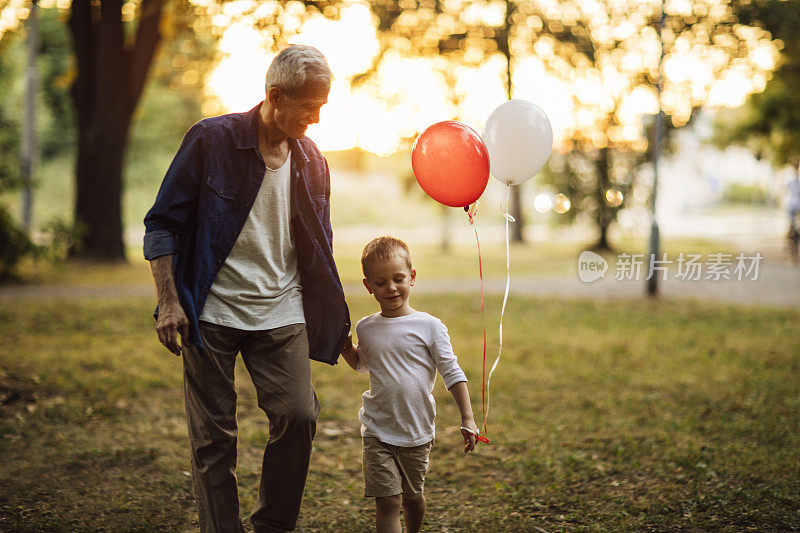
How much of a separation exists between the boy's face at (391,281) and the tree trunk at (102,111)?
12629mm

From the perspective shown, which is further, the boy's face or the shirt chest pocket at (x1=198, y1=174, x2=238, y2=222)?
the boy's face

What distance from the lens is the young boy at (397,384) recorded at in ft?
10.2

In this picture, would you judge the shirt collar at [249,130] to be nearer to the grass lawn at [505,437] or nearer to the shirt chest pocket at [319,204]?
the shirt chest pocket at [319,204]

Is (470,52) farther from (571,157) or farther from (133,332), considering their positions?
(133,332)

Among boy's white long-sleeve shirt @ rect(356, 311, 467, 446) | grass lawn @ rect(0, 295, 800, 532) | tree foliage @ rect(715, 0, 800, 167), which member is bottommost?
grass lawn @ rect(0, 295, 800, 532)

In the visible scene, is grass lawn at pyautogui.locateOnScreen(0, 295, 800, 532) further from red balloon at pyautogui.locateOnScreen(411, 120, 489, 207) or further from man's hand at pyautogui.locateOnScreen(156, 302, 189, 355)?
red balloon at pyautogui.locateOnScreen(411, 120, 489, 207)

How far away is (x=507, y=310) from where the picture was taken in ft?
37.1

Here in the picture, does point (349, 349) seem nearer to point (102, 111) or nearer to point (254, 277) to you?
point (254, 277)

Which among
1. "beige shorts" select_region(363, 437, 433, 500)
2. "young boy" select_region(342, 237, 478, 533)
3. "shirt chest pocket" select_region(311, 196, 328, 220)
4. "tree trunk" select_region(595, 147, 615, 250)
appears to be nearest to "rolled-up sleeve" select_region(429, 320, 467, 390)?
"young boy" select_region(342, 237, 478, 533)

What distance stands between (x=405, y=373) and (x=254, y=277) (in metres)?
0.73

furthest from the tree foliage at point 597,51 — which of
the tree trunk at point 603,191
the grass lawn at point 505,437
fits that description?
the grass lawn at point 505,437

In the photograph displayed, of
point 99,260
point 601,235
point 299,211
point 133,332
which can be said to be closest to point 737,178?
point 601,235

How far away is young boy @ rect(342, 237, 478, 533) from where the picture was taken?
310 cm

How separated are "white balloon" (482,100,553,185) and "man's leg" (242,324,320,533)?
153cm
